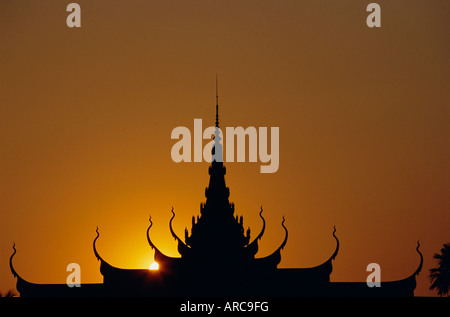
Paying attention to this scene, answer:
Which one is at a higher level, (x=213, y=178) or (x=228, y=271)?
(x=213, y=178)

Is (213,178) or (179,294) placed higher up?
(213,178)

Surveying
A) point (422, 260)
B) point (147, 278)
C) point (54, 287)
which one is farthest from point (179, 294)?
point (422, 260)
